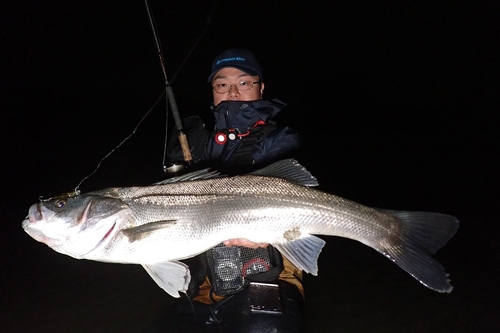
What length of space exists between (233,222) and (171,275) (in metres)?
0.50

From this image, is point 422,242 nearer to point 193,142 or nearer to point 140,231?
point 140,231

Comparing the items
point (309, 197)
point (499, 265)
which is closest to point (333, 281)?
point (499, 265)

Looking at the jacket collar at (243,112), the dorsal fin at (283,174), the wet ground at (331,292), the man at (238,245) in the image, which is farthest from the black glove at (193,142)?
the wet ground at (331,292)

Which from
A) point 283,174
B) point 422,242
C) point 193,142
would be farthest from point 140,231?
point 422,242

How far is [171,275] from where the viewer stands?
7.07 ft

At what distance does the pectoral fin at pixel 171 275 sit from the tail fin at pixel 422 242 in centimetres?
125

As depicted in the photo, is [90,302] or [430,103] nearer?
[90,302]

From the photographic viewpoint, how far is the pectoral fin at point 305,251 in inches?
86.7

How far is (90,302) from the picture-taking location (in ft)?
14.3

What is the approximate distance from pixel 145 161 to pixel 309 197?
10.4m

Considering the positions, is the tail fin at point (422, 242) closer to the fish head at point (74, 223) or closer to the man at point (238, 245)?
the man at point (238, 245)

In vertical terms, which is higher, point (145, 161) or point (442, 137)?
point (145, 161)

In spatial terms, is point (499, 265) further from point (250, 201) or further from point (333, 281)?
point (250, 201)

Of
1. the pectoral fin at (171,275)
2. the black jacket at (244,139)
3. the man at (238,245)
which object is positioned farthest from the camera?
the black jacket at (244,139)
